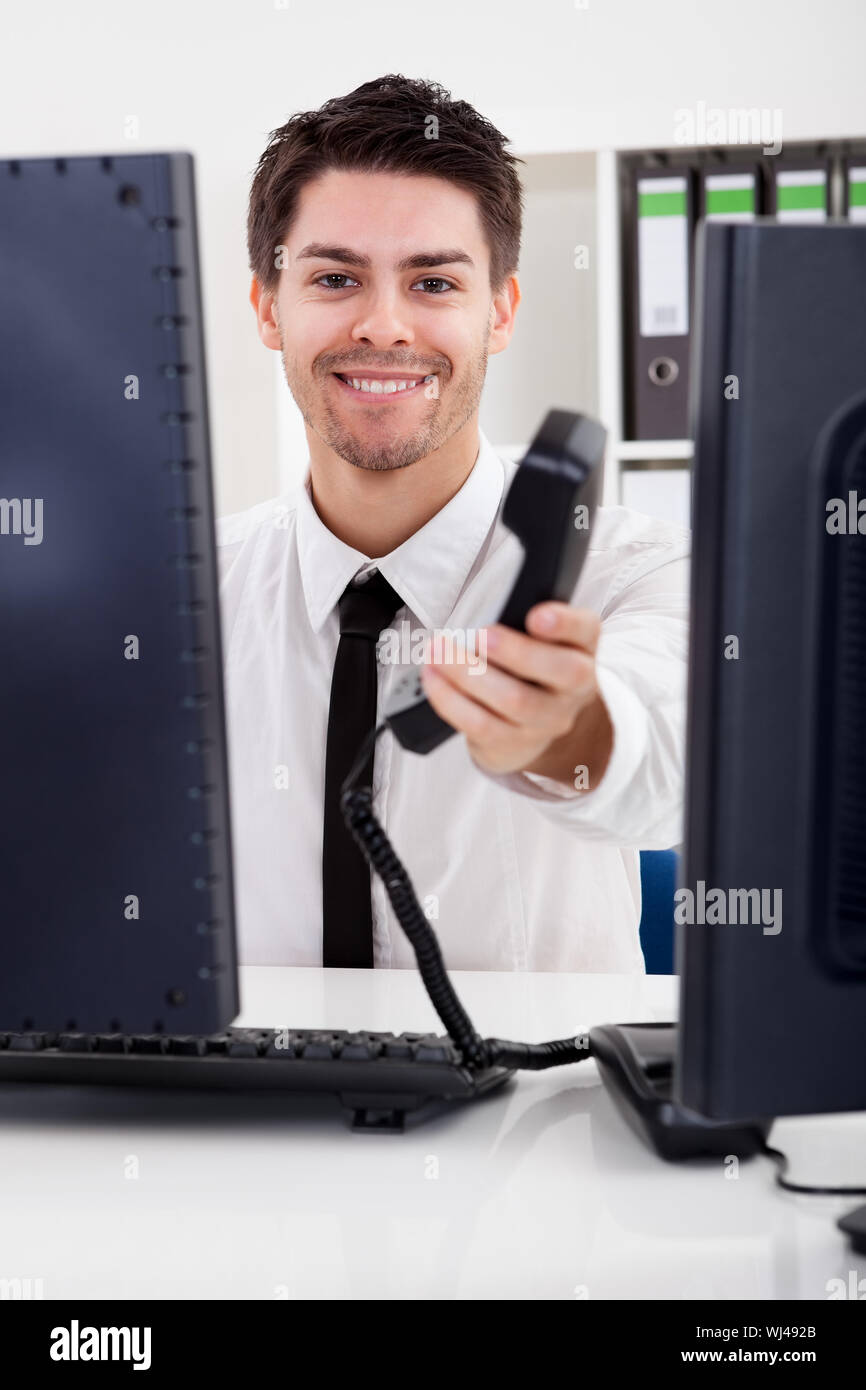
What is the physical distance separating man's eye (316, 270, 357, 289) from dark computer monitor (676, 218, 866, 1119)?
114 cm

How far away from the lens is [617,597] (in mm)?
1428

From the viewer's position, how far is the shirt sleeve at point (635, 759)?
2.84 feet

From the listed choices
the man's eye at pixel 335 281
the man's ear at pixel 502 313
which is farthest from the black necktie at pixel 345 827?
the man's ear at pixel 502 313

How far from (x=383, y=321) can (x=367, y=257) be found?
78 millimetres

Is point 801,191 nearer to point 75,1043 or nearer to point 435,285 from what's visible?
point 435,285

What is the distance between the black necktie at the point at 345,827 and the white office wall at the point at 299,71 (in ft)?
4.50

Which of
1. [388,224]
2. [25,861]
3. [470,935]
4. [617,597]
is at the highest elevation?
[388,224]

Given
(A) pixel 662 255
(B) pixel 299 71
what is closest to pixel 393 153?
(A) pixel 662 255

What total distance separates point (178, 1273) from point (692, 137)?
2.06 metres

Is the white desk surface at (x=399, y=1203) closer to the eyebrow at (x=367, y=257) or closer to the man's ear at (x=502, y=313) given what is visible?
the eyebrow at (x=367, y=257)

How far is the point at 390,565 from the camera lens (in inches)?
55.2
